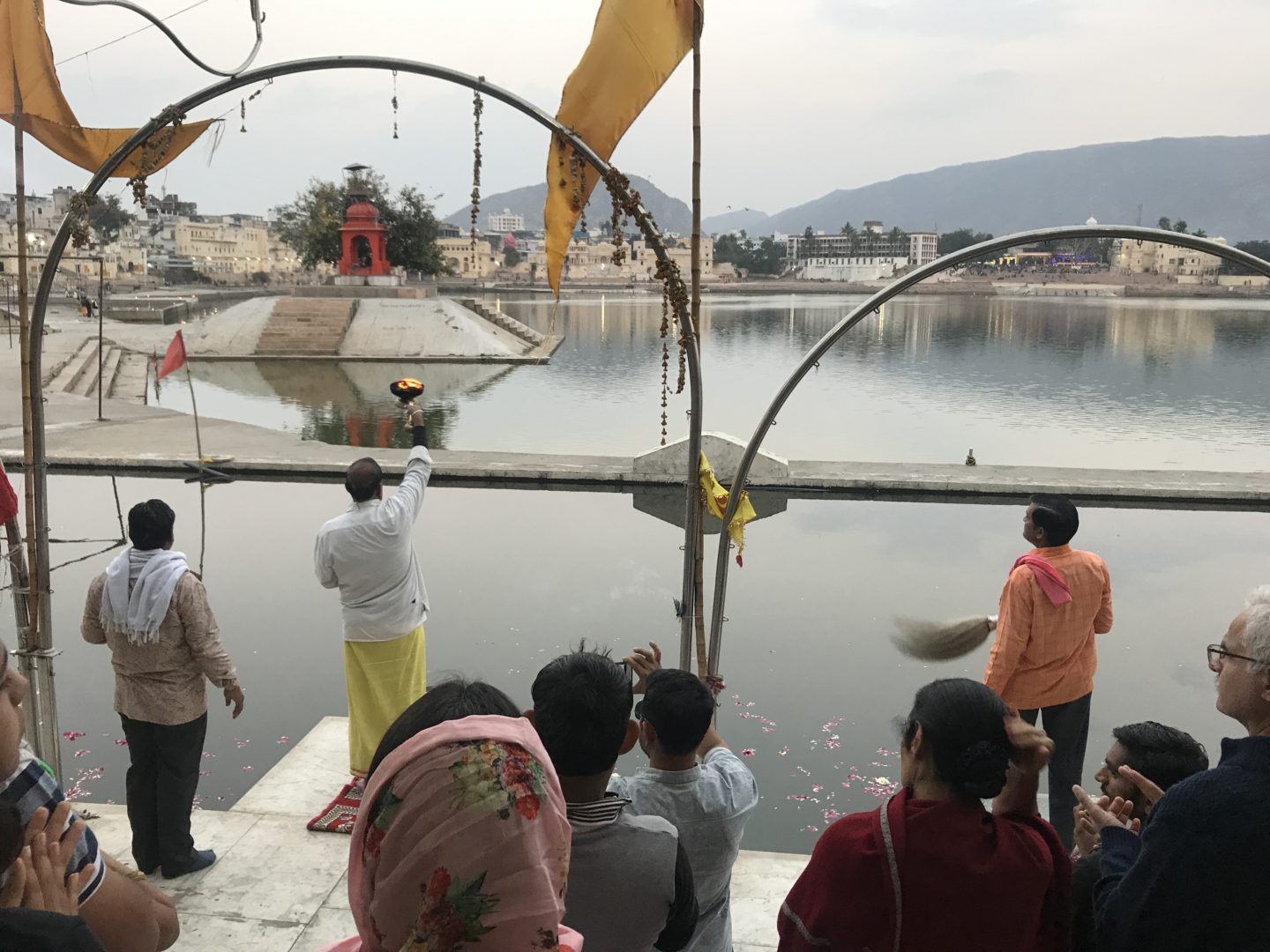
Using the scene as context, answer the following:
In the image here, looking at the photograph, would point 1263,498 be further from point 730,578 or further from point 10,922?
point 10,922

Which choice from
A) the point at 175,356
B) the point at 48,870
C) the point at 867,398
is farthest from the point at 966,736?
the point at 867,398

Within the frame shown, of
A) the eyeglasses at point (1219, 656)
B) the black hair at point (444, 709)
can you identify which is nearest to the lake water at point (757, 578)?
the black hair at point (444, 709)

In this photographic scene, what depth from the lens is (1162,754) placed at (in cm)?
211

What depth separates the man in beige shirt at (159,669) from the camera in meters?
3.14

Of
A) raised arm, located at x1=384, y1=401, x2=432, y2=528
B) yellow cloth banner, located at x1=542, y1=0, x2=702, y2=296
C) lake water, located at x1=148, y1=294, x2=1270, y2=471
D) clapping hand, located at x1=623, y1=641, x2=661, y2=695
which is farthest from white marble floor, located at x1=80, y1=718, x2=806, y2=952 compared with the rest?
lake water, located at x1=148, y1=294, x2=1270, y2=471

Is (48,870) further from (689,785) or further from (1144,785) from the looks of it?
(1144,785)

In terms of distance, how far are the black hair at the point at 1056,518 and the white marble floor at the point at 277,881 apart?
1551mm

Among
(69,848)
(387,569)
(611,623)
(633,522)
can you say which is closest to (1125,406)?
(633,522)

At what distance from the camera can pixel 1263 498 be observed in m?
10.2

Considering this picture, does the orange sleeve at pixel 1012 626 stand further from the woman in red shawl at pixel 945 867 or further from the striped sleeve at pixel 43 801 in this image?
the striped sleeve at pixel 43 801

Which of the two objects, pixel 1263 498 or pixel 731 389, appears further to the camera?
pixel 731 389

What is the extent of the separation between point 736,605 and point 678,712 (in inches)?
198

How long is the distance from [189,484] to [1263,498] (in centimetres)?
1234

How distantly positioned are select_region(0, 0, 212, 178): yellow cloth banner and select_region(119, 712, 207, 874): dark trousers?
220 cm
